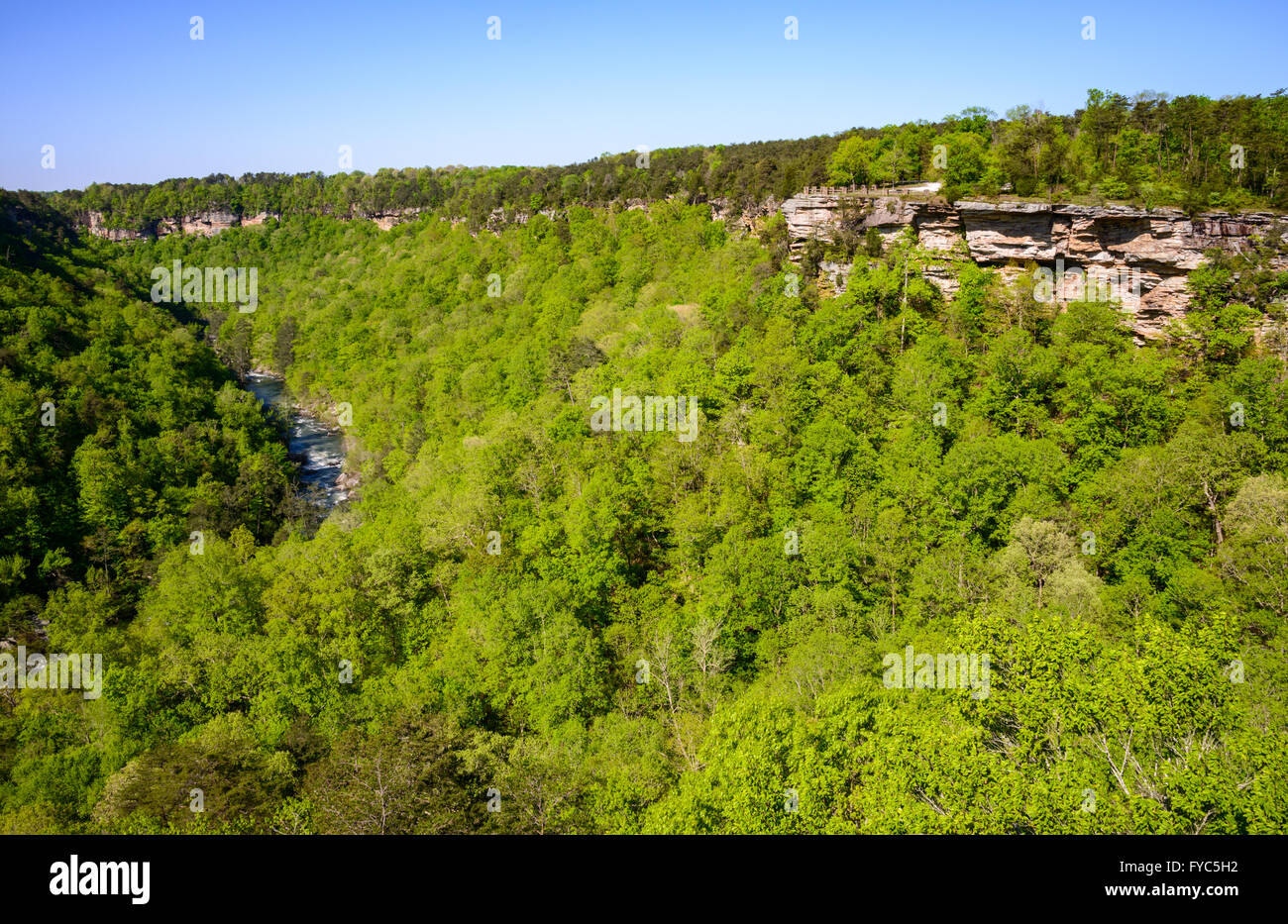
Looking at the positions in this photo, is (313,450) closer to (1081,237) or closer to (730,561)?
(730,561)

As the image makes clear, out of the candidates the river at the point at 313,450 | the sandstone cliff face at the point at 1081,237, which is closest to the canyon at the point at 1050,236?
the sandstone cliff face at the point at 1081,237

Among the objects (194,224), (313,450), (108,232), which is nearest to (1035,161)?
(313,450)

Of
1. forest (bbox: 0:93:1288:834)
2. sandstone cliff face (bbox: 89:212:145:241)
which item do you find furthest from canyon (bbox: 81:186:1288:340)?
sandstone cliff face (bbox: 89:212:145:241)

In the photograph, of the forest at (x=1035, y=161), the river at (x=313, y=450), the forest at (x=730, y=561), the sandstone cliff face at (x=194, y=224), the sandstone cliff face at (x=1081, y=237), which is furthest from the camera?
the sandstone cliff face at (x=194, y=224)

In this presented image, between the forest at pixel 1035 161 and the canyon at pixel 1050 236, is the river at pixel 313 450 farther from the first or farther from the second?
the canyon at pixel 1050 236

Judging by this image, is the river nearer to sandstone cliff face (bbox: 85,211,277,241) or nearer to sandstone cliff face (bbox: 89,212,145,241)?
sandstone cliff face (bbox: 85,211,277,241)
